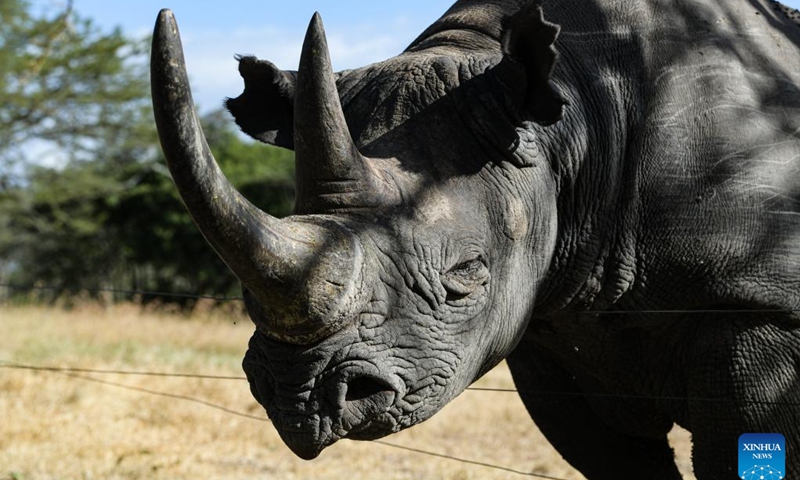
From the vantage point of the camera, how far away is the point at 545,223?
412 centimetres

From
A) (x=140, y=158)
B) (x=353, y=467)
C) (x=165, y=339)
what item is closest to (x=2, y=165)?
(x=140, y=158)

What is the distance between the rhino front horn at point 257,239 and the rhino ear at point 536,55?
949 millimetres

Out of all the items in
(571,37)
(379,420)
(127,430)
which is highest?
(571,37)

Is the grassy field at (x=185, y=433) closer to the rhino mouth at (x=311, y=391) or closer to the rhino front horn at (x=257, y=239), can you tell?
the rhino mouth at (x=311, y=391)

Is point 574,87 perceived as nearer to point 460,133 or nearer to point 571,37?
point 571,37

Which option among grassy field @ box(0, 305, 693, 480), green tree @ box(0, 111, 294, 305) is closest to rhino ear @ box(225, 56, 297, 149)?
grassy field @ box(0, 305, 693, 480)

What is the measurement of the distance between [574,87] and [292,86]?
110 centimetres

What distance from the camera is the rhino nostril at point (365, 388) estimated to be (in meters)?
3.44

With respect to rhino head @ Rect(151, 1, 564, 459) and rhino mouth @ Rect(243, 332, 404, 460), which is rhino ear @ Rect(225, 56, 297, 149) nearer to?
rhino head @ Rect(151, 1, 564, 459)

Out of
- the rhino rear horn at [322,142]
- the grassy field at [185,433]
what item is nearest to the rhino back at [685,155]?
the rhino rear horn at [322,142]

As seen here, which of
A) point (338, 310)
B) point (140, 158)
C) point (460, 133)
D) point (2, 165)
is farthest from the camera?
point (140, 158)

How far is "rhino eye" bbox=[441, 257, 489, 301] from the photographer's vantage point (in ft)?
12.0

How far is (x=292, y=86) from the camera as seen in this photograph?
14.0ft
